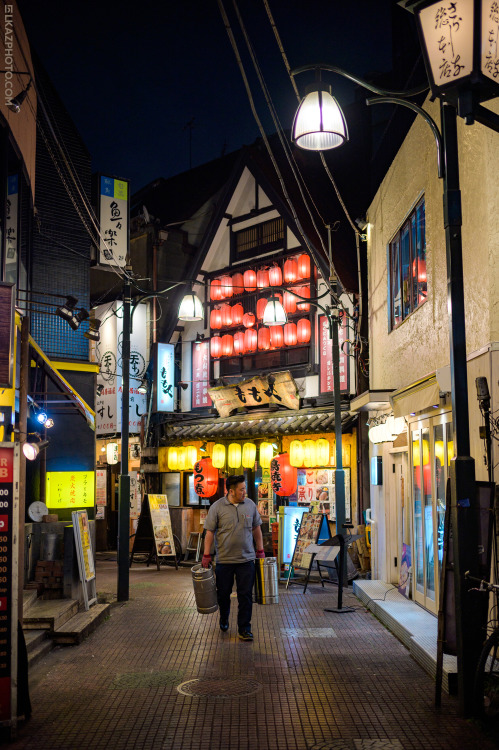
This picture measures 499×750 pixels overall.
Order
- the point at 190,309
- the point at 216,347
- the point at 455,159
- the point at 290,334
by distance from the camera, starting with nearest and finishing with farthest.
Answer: the point at 455,159 → the point at 190,309 → the point at 290,334 → the point at 216,347

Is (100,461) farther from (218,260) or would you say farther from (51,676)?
(51,676)

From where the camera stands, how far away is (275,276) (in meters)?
23.0

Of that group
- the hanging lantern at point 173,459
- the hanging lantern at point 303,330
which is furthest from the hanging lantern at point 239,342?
the hanging lantern at point 173,459

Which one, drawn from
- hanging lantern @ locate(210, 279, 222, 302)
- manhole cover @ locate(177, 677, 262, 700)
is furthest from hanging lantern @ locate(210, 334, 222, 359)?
manhole cover @ locate(177, 677, 262, 700)

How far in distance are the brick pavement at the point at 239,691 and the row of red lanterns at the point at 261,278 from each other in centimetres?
1227

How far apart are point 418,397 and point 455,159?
14.0ft

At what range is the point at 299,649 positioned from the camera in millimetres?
10227

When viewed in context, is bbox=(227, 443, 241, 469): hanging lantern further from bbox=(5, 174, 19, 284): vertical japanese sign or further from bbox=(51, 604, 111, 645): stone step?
bbox=(51, 604, 111, 645): stone step

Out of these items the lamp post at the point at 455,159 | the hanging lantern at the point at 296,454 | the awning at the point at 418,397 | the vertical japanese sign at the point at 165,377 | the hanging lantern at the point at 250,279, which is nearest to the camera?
the lamp post at the point at 455,159

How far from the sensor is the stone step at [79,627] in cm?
1066

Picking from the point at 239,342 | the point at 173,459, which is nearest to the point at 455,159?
the point at 239,342

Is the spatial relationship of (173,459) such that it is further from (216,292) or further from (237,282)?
(237,282)

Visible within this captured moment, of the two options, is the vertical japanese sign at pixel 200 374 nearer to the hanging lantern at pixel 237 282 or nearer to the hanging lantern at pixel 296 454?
the hanging lantern at pixel 237 282

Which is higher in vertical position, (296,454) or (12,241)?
(12,241)
